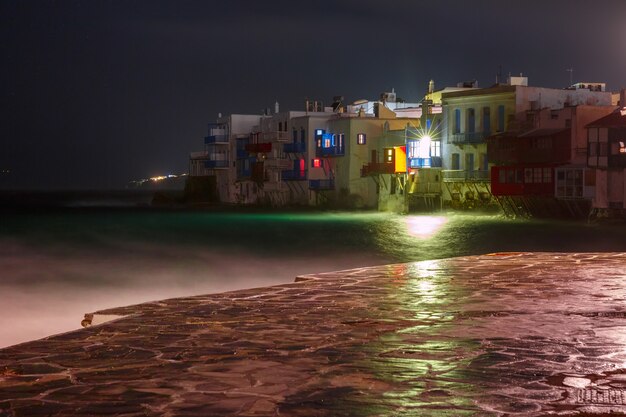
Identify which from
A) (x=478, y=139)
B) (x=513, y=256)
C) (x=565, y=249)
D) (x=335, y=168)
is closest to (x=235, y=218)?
(x=335, y=168)

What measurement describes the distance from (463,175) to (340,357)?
58067mm

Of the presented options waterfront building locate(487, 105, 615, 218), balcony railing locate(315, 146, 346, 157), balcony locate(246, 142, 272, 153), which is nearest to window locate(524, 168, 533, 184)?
waterfront building locate(487, 105, 615, 218)

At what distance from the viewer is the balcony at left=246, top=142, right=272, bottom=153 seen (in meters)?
83.9

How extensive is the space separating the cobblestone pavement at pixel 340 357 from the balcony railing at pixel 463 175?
51422mm

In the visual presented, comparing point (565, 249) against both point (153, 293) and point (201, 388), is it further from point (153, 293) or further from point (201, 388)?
point (201, 388)

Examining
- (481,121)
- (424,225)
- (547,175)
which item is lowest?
(424,225)

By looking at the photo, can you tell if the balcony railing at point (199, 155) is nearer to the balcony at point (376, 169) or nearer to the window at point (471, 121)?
the balcony at point (376, 169)

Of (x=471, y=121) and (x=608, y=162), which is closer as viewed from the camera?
(x=608, y=162)

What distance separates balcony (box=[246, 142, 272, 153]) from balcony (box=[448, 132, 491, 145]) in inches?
918

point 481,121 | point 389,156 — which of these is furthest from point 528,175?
point 389,156

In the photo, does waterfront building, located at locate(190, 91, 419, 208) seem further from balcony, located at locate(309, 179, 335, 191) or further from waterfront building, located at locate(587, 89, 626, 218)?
waterfront building, located at locate(587, 89, 626, 218)

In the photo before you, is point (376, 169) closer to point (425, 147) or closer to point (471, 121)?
point (425, 147)

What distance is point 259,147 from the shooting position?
85.4 m

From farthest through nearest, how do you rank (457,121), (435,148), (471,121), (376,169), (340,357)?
(376,169), (435,148), (457,121), (471,121), (340,357)
